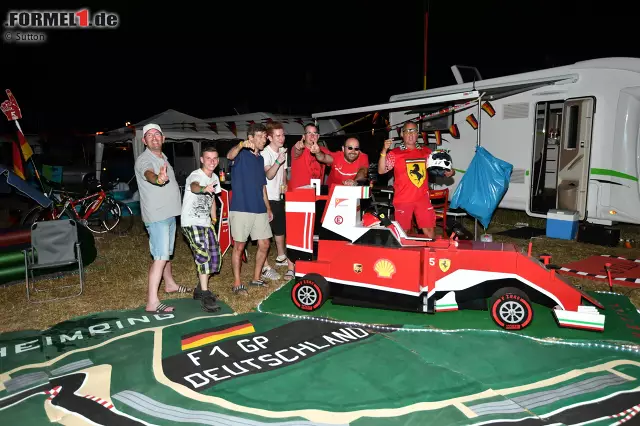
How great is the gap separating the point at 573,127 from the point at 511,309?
18.3 feet

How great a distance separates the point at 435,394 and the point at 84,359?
3005 millimetres

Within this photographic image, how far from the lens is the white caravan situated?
785 centimetres

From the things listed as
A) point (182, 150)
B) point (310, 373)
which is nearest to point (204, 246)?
point (310, 373)

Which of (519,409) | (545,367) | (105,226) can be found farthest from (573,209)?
(105,226)

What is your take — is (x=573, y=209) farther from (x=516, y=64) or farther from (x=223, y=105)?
(x=223, y=105)

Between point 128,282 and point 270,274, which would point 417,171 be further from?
point 128,282

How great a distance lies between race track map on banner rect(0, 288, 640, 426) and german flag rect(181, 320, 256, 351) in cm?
2

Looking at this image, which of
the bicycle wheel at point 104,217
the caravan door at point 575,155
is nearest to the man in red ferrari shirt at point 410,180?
the caravan door at point 575,155

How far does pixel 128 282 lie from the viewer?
251 inches

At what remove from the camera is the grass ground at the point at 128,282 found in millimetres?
5195

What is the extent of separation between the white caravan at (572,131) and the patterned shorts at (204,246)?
164 inches

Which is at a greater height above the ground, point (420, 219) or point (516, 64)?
point (516, 64)

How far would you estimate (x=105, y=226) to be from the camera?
984 cm

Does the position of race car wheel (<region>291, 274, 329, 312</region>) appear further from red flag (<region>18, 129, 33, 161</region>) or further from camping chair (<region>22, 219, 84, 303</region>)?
red flag (<region>18, 129, 33, 161</region>)
